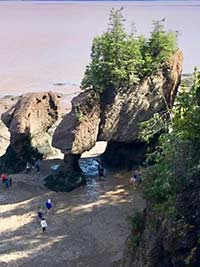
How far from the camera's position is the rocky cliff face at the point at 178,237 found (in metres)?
13.9

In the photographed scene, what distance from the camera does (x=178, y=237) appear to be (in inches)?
554

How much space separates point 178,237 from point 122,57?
16177 millimetres

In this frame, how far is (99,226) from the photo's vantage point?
24.3 meters

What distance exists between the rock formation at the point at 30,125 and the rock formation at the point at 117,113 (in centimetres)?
284

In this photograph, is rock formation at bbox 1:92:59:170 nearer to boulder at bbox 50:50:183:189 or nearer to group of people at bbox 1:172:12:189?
group of people at bbox 1:172:12:189

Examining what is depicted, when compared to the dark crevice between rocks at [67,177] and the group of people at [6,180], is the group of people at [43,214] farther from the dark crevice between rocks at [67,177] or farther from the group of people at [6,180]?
the group of people at [6,180]

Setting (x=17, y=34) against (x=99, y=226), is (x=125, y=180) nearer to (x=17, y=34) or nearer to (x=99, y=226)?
(x=99, y=226)

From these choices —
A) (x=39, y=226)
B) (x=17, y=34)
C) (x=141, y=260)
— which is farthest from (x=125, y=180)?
(x=17, y=34)

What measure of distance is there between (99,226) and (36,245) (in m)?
3.07

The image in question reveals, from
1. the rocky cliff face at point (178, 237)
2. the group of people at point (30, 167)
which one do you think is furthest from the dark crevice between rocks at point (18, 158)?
the rocky cliff face at point (178, 237)

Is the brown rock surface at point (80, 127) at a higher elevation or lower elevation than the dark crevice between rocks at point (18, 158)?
higher

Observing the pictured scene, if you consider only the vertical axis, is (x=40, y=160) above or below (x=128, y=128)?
below

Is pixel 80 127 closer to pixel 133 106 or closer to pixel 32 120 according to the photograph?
pixel 133 106

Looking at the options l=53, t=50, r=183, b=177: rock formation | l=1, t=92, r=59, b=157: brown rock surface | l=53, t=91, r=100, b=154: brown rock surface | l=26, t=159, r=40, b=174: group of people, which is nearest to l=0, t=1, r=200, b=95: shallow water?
l=1, t=92, r=59, b=157: brown rock surface
